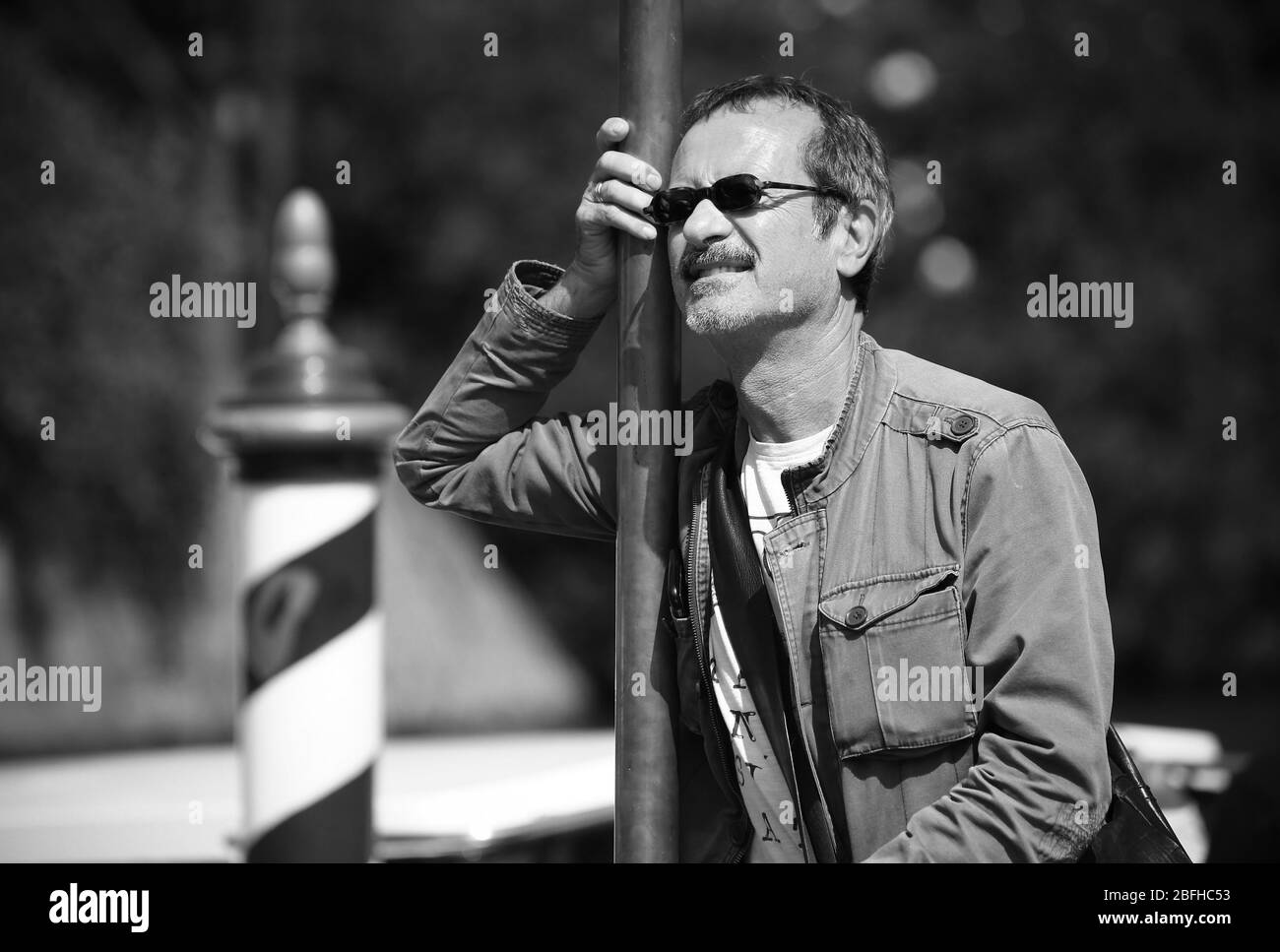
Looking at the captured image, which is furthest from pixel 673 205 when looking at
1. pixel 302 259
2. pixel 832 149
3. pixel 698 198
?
pixel 302 259

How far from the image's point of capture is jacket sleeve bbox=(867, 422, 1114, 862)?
1979mm

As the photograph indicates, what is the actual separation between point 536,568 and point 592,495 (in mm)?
7082

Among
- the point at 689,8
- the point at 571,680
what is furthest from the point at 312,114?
the point at 571,680

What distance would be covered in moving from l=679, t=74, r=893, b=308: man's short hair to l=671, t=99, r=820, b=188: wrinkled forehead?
0.02 metres

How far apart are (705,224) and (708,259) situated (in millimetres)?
46

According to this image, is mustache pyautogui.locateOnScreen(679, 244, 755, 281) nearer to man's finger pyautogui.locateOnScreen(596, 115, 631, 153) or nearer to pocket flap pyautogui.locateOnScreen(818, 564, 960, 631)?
man's finger pyautogui.locateOnScreen(596, 115, 631, 153)

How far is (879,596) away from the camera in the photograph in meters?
2.12

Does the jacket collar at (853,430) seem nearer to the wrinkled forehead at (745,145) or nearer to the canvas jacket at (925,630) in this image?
the canvas jacket at (925,630)

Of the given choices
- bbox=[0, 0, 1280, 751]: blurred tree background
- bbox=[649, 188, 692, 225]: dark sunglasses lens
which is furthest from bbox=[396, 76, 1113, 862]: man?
bbox=[0, 0, 1280, 751]: blurred tree background

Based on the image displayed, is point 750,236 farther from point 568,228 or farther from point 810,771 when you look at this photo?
point 568,228

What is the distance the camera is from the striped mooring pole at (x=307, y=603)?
2.69 metres

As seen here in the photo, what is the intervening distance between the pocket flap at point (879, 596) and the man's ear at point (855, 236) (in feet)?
1.60

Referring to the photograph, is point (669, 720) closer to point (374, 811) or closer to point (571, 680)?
point (374, 811)
